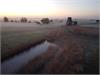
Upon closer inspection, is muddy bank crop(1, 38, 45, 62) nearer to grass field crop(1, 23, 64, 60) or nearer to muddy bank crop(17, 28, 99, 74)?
grass field crop(1, 23, 64, 60)

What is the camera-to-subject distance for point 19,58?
15.6ft

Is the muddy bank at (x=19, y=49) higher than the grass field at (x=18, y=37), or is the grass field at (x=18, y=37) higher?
the grass field at (x=18, y=37)

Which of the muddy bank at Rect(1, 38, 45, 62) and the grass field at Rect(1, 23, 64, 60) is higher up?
the grass field at Rect(1, 23, 64, 60)

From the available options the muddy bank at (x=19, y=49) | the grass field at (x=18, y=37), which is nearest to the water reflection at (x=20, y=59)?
the muddy bank at (x=19, y=49)

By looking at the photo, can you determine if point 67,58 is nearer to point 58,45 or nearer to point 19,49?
point 58,45

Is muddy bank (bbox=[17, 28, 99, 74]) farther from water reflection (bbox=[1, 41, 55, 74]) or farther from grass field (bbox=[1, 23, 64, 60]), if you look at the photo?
grass field (bbox=[1, 23, 64, 60])

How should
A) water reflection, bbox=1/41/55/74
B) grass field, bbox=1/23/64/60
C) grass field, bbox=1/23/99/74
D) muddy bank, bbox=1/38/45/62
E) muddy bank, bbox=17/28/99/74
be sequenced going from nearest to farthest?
muddy bank, bbox=17/28/99/74 < grass field, bbox=1/23/99/74 < water reflection, bbox=1/41/55/74 < muddy bank, bbox=1/38/45/62 < grass field, bbox=1/23/64/60

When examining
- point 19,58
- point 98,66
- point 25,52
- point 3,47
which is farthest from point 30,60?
point 98,66

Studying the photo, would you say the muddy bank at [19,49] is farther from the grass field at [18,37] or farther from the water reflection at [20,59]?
the water reflection at [20,59]

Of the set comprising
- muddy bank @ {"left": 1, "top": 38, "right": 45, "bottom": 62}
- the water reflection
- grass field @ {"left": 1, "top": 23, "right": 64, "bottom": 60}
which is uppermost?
grass field @ {"left": 1, "top": 23, "right": 64, "bottom": 60}

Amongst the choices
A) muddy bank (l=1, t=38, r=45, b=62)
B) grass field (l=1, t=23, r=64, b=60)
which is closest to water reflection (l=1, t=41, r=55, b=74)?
muddy bank (l=1, t=38, r=45, b=62)

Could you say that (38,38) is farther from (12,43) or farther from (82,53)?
(82,53)

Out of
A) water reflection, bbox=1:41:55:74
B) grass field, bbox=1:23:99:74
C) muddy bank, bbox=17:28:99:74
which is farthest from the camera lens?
water reflection, bbox=1:41:55:74

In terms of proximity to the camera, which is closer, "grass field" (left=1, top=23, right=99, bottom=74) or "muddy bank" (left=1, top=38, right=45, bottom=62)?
"grass field" (left=1, top=23, right=99, bottom=74)
